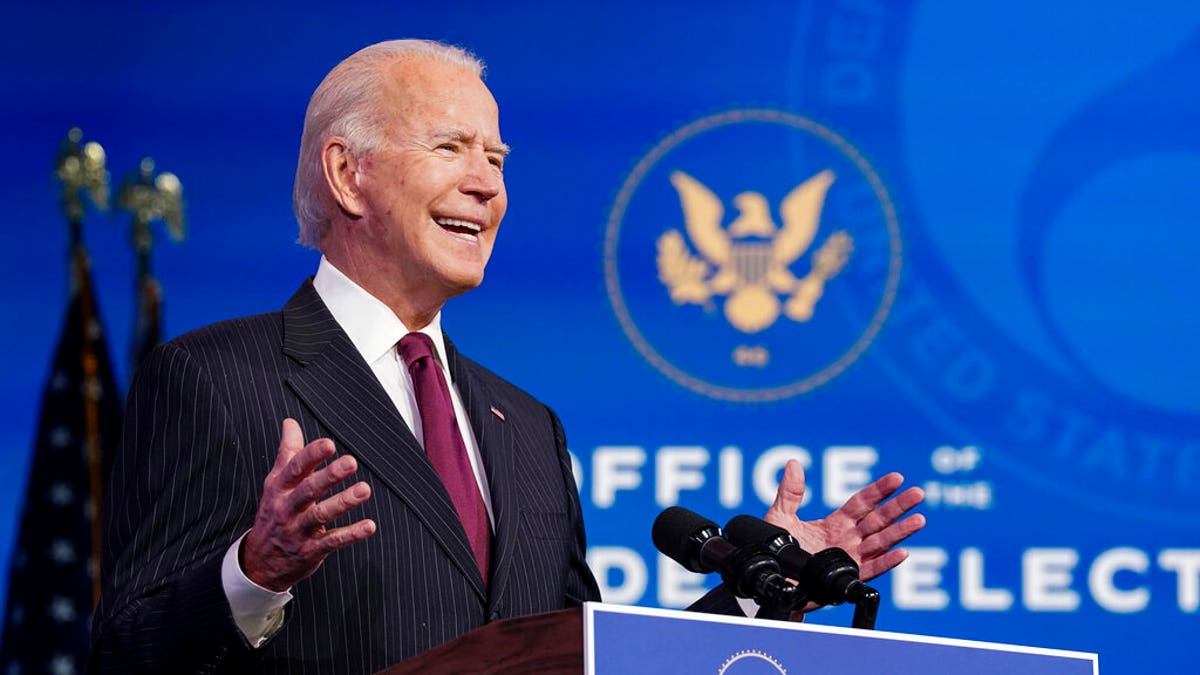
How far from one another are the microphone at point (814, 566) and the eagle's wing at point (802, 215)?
2395mm

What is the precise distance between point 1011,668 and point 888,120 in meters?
2.77

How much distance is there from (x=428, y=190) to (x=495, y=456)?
A: 42 cm

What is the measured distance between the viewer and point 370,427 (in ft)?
6.65

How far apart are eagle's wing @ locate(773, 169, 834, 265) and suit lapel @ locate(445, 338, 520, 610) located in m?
1.70

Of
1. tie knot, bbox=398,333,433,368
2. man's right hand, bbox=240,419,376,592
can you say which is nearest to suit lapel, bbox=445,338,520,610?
tie knot, bbox=398,333,433,368

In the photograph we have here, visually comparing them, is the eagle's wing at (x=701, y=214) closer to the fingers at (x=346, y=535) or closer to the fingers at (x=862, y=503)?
the fingers at (x=862, y=503)

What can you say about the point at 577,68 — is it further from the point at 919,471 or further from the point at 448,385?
the point at 448,385

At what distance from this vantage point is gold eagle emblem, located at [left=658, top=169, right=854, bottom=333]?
4.00 metres

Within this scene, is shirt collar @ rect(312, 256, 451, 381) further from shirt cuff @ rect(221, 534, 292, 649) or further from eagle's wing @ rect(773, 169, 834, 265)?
eagle's wing @ rect(773, 169, 834, 265)

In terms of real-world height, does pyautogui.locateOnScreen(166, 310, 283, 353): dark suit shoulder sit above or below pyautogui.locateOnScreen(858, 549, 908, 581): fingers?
above

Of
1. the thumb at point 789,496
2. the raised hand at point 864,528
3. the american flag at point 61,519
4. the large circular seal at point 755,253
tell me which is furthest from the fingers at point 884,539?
the american flag at point 61,519

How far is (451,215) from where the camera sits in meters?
2.29

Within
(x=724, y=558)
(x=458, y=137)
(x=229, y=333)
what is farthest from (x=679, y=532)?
(x=458, y=137)

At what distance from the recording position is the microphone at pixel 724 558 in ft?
5.01
